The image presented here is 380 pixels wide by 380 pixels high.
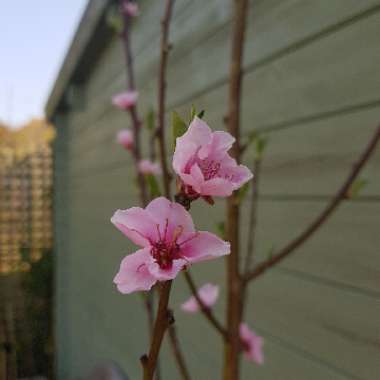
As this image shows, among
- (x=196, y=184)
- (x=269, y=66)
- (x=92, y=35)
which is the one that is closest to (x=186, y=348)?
(x=269, y=66)

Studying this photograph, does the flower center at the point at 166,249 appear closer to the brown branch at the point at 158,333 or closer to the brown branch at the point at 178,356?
the brown branch at the point at 158,333

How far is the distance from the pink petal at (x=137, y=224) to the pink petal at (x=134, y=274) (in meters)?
0.01

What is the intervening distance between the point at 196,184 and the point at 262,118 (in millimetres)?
1155

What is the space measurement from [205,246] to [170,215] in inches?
1.4

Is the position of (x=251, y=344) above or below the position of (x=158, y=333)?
below

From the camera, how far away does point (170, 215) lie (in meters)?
0.46

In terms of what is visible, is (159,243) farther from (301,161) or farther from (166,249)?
(301,161)

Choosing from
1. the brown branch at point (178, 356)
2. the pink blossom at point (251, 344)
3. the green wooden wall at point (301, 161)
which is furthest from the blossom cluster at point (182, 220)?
the pink blossom at point (251, 344)

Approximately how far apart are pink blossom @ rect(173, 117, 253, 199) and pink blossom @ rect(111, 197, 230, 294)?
0.02 meters

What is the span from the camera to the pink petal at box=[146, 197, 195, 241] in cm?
45

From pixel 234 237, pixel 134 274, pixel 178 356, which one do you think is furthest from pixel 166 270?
pixel 178 356

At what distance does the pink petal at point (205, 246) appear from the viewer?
1.47 ft

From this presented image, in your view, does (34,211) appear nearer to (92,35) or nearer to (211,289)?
(92,35)

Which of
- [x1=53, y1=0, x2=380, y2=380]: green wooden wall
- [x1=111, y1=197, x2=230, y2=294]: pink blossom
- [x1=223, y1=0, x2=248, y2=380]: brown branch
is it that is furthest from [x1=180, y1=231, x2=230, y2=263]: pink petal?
[x1=53, y1=0, x2=380, y2=380]: green wooden wall
